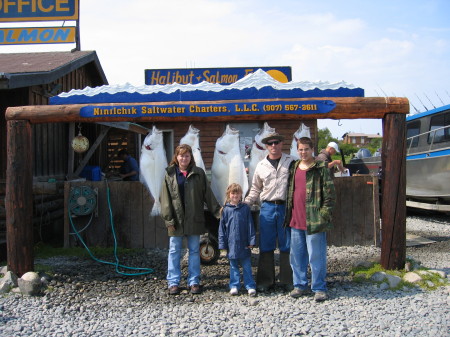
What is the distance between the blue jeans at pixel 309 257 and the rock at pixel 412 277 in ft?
3.61

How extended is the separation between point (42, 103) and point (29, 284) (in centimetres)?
494

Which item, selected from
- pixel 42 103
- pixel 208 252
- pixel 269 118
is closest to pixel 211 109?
pixel 269 118

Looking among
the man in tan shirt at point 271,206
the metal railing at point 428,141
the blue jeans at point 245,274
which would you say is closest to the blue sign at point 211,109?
the man in tan shirt at point 271,206

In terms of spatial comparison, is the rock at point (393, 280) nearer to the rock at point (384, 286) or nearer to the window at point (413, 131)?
the rock at point (384, 286)

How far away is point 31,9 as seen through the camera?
11.2m

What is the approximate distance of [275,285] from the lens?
16.2ft

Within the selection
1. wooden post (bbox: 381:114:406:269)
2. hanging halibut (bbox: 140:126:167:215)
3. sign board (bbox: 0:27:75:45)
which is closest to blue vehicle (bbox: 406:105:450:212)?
wooden post (bbox: 381:114:406:269)

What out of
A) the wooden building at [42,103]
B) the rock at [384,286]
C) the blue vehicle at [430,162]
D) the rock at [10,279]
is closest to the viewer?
the rock at [384,286]

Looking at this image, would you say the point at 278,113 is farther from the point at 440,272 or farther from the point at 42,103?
Answer: the point at 42,103

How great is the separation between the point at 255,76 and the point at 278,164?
4.54 meters

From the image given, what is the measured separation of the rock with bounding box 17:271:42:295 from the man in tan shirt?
8.31 ft

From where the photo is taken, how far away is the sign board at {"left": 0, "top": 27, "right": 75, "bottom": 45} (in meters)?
11.2

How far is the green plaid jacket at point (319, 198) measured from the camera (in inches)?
169

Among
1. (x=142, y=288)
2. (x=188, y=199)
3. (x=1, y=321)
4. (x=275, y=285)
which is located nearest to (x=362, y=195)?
(x=275, y=285)
